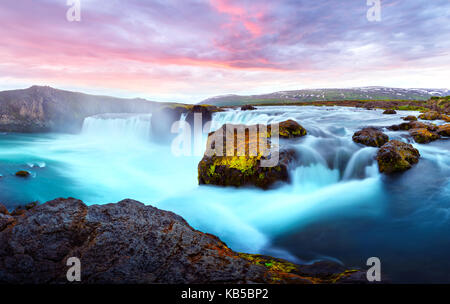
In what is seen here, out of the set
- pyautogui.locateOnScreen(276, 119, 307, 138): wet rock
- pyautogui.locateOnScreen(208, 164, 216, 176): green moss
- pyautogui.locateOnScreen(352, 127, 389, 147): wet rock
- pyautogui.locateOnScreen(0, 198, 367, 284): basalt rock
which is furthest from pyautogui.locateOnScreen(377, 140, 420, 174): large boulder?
pyautogui.locateOnScreen(0, 198, 367, 284): basalt rock

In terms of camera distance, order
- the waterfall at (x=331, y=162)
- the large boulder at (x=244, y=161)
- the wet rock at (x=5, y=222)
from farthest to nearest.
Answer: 1. the waterfall at (x=331, y=162)
2. the large boulder at (x=244, y=161)
3. the wet rock at (x=5, y=222)

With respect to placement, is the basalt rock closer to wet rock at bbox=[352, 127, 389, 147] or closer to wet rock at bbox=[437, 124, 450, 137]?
wet rock at bbox=[352, 127, 389, 147]

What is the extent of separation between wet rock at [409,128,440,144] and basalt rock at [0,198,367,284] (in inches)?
563

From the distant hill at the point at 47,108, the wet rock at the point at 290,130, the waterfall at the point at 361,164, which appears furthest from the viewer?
the distant hill at the point at 47,108

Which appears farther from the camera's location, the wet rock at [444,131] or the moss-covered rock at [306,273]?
the wet rock at [444,131]

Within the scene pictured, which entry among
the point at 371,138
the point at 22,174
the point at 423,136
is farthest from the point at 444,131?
the point at 22,174

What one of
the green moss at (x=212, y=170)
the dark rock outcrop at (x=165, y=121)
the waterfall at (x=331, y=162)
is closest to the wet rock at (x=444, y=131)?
the waterfall at (x=331, y=162)

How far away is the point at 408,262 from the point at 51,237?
23.0ft

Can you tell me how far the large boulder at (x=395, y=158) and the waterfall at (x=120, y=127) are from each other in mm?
27015

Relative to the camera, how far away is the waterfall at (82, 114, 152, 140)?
31781 millimetres

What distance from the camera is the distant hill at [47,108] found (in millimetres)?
39531

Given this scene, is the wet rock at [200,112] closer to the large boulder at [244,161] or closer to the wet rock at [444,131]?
the large boulder at [244,161]

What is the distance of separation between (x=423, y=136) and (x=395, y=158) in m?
6.28
